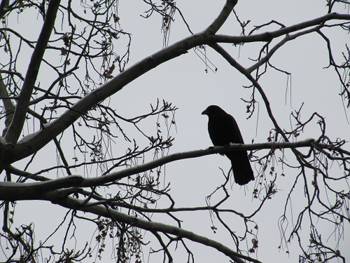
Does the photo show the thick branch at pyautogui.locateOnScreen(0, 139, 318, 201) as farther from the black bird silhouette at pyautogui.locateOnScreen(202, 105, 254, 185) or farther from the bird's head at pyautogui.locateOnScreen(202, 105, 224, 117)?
the bird's head at pyautogui.locateOnScreen(202, 105, 224, 117)

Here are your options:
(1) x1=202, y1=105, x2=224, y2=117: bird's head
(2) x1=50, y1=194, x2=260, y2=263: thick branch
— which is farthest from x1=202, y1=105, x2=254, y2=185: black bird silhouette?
(2) x1=50, y1=194, x2=260, y2=263: thick branch

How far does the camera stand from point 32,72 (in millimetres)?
3311

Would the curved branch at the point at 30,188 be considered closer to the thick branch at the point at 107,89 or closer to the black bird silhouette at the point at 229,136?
the thick branch at the point at 107,89

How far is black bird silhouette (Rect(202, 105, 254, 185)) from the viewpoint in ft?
19.0

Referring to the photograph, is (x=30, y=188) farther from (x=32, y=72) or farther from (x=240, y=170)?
(x=240, y=170)

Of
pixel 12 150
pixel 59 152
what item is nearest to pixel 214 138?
pixel 59 152

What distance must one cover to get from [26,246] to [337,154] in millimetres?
2229

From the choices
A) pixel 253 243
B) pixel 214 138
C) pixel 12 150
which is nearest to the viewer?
pixel 12 150

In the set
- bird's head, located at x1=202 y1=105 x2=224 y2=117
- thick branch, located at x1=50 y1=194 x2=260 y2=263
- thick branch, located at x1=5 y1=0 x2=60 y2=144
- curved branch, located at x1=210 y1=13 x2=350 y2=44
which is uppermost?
bird's head, located at x1=202 y1=105 x2=224 y2=117

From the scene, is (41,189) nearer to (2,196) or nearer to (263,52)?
(2,196)

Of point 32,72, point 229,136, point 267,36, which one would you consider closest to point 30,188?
point 32,72

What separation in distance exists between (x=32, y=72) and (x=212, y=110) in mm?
3849

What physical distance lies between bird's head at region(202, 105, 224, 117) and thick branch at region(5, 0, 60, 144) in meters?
3.70

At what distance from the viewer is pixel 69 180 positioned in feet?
10.0
